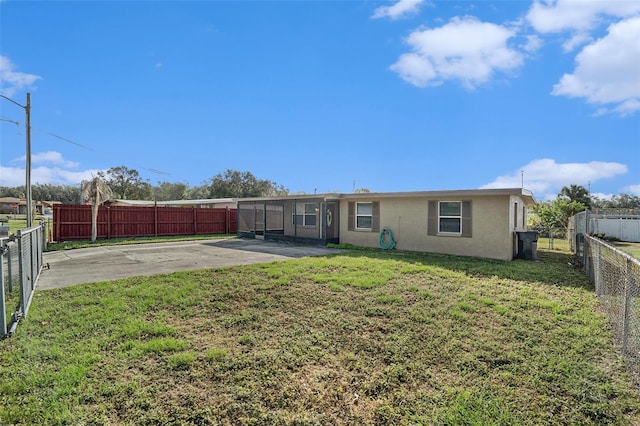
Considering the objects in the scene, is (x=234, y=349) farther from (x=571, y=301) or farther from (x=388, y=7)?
(x=388, y=7)

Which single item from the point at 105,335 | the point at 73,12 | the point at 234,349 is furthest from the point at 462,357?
the point at 73,12

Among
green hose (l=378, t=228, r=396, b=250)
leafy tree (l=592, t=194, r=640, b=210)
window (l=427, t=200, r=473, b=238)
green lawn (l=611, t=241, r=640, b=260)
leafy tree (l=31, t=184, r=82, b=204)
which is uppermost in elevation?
leafy tree (l=31, t=184, r=82, b=204)

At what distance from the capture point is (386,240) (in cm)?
1278

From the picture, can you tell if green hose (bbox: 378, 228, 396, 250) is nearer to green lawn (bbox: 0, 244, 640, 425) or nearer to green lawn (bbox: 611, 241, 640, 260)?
green lawn (bbox: 0, 244, 640, 425)

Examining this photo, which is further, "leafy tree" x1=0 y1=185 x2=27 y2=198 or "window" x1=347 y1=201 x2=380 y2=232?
"leafy tree" x1=0 y1=185 x2=27 y2=198

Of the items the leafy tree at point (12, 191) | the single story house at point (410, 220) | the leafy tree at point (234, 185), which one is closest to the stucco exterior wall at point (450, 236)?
the single story house at point (410, 220)

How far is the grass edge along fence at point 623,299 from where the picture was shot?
3472 mm

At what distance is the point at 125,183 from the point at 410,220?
4316cm

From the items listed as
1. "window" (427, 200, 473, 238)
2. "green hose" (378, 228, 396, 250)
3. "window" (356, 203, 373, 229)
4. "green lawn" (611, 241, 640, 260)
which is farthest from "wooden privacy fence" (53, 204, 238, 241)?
"green lawn" (611, 241, 640, 260)

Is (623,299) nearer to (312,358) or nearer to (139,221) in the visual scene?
(312,358)

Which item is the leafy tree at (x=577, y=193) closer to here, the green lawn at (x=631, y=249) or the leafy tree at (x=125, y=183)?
the green lawn at (x=631, y=249)

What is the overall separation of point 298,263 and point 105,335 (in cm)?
500

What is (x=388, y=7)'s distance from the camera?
30.9 ft

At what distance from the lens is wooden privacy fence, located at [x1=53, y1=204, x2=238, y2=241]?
15391 millimetres
